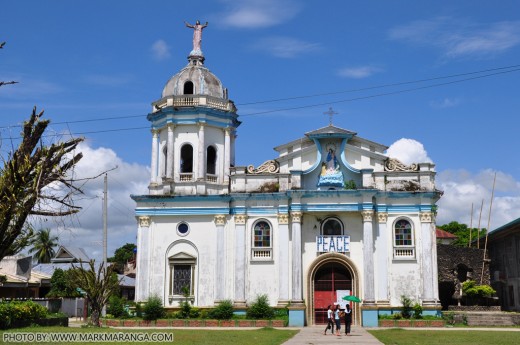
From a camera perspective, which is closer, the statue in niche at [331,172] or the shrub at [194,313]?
the shrub at [194,313]

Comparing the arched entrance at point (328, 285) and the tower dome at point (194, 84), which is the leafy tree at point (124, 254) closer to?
the tower dome at point (194, 84)

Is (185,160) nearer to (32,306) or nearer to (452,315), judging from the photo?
(32,306)

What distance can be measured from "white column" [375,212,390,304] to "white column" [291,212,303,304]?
3965mm

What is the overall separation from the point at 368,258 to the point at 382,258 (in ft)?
2.99

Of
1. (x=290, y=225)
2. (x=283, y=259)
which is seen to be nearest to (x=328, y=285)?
(x=283, y=259)

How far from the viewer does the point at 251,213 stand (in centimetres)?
3338

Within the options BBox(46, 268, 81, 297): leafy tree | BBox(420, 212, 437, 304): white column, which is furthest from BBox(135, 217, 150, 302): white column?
BBox(46, 268, 81, 297): leafy tree

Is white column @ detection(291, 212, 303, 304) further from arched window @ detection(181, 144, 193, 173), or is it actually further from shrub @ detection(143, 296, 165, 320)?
arched window @ detection(181, 144, 193, 173)

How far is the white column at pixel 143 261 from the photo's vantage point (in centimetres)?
3281

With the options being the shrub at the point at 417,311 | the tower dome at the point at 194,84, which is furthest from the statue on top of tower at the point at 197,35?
the shrub at the point at 417,311

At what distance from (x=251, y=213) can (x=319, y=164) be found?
178 inches

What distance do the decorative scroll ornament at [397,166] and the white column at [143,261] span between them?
43.7ft

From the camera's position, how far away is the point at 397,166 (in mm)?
33625

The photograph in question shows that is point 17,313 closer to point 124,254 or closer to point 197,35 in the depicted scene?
point 197,35
